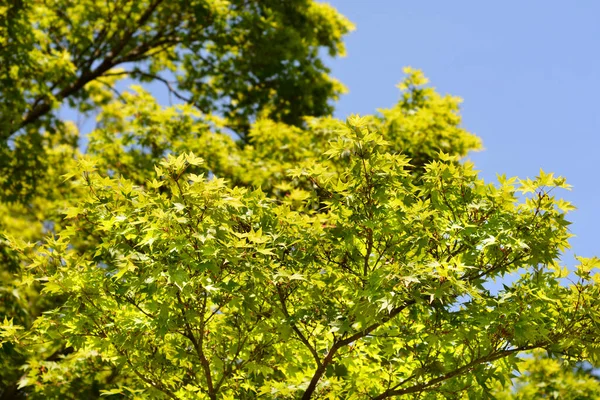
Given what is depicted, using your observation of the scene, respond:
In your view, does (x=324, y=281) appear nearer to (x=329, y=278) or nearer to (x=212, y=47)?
(x=329, y=278)

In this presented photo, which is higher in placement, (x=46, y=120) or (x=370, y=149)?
(x=46, y=120)

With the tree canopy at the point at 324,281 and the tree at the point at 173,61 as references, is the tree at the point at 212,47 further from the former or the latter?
the tree canopy at the point at 324,281

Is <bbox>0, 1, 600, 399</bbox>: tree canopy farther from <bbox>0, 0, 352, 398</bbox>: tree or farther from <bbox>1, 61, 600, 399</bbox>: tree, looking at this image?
<bbox>0, 0, 352, 398</bbox>: tree

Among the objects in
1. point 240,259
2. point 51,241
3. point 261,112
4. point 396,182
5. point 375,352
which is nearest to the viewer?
point 240,259

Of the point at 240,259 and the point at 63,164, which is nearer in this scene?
the point at 240,259

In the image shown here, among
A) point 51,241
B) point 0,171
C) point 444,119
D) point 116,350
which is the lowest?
point 116,350

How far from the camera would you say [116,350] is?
650 centimetres

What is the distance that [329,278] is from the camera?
6211 millimetres

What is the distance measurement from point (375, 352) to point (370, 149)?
2.55m

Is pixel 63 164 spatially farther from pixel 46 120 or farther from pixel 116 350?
pixel 116 350

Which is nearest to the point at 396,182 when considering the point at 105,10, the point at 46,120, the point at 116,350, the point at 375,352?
the point at 375,352

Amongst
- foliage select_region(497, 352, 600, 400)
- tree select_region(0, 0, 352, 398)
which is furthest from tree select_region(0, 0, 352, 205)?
foliage select_region(497, 352, 600, 400)

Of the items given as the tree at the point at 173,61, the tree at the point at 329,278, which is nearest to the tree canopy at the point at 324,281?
the tree at the point at 329,278

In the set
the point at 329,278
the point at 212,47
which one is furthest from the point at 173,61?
the point at 329,278
